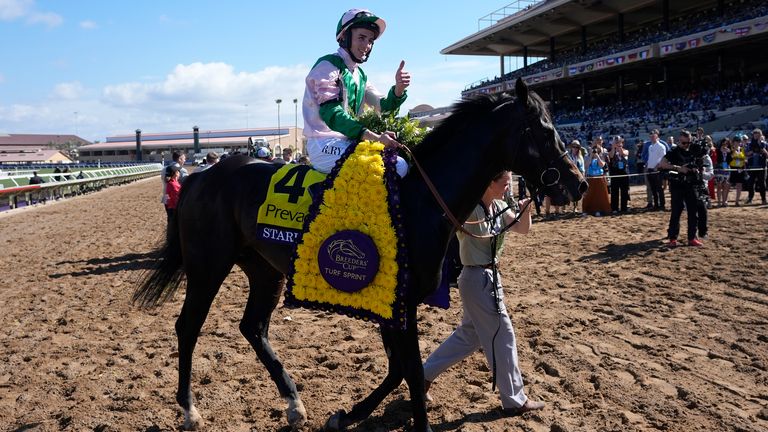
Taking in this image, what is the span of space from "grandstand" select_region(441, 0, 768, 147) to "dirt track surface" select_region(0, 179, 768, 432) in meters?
21.0

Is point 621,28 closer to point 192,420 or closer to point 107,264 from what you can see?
point 107,264

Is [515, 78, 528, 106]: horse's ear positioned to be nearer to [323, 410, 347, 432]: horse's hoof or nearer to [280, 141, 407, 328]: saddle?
[280, 141, 407, 328]: saddle

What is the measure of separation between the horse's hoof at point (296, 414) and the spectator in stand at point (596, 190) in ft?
38.2

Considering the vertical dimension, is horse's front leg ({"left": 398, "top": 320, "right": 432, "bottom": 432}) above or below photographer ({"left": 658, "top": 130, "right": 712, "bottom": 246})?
below

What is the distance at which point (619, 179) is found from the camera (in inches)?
545

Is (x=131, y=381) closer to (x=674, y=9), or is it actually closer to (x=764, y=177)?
(x=764, y=177)

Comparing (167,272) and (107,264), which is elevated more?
(167,272)

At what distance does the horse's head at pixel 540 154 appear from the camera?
10.3 feet

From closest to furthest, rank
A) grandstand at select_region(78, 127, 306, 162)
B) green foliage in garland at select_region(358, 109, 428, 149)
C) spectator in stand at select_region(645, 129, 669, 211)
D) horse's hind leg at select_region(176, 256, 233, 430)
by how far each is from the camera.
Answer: green foliage in garland at select_region(358, 109, 428, 149) → horse's hind leg at select_region(176, 256, 233, 430) → spectator in stand at select_region(645, 129, 669, 211) → grandstand at select_region(78, 127, 306, 162)

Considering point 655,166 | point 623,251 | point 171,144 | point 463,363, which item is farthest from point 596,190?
point 171,144

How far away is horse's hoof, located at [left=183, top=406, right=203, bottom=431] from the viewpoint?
360 centimetres

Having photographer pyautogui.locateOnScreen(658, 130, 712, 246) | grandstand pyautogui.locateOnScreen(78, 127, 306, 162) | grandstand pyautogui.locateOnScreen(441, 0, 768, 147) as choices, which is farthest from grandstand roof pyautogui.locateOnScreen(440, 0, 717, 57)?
grandstand pyautogui.locateOnScreen(78, 127, 306, 162)

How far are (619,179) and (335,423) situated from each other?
12261 millimetres

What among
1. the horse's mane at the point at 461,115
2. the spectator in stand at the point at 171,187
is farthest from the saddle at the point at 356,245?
the spectator in stand at the point at 171,187
